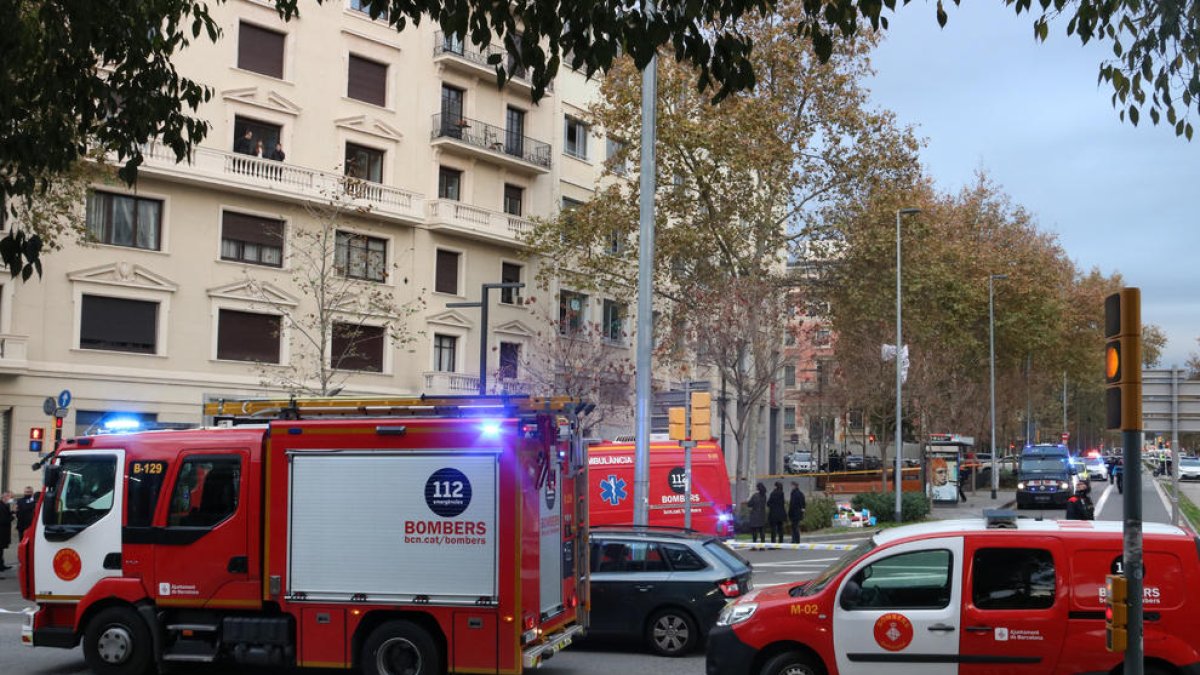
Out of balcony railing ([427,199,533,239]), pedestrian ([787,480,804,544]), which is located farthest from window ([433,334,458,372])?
pedestrian ([787,480,804,544])

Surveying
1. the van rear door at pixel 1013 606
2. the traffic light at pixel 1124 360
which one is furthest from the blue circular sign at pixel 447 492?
the traffic light at pixel 1124 360

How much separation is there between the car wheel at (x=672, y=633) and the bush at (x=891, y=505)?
23.3 metres

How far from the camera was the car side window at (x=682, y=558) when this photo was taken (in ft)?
44.3

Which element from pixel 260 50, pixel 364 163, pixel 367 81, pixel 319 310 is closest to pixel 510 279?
pixel 364 163

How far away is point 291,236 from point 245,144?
319 cm

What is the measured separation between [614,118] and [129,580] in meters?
28.0

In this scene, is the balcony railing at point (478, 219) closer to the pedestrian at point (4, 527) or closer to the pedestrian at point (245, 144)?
the pedestrian at point (245, 144)

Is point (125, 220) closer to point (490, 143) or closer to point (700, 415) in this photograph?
point (490, 143)

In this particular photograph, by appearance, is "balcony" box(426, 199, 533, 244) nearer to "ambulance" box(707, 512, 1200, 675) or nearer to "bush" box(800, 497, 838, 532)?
"bush" box(800, 497, 838, 532)

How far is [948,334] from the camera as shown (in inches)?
2024

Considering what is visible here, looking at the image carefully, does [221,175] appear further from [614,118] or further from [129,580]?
[129,580]

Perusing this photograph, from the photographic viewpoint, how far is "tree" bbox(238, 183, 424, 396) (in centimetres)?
3522

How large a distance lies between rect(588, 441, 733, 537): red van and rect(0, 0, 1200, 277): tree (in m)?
15.1

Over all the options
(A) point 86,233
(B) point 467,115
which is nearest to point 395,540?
(A) point 86,233
